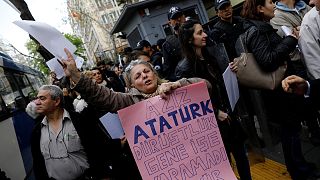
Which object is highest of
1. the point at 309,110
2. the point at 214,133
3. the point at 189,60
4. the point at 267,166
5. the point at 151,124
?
the point at 189,60

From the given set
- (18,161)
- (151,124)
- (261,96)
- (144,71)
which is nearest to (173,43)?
(261,96)

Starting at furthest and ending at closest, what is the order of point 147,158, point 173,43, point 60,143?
point 173,43
point 60,143
point 147,158

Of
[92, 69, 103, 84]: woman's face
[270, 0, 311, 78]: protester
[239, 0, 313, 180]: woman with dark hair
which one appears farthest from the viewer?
[92, 69, 103, 84]: woman's face

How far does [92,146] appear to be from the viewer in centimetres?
314

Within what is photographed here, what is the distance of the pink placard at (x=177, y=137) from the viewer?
2.29m

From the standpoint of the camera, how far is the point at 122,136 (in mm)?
3160

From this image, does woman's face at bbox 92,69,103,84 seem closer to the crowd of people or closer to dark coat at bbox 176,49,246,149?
the crowd of people

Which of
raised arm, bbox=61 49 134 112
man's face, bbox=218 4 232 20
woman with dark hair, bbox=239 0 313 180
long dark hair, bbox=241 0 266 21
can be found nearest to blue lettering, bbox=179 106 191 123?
raised arm, bbox=61 49 134 112

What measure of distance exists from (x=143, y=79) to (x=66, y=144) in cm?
110

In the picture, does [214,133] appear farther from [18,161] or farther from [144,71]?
[18,161]

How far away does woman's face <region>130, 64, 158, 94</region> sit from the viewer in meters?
2.51

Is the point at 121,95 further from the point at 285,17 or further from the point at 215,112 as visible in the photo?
the point at 285,17

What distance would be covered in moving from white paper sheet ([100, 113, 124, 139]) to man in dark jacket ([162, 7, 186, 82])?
185cm

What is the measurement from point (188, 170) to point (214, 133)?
0.33 meters
